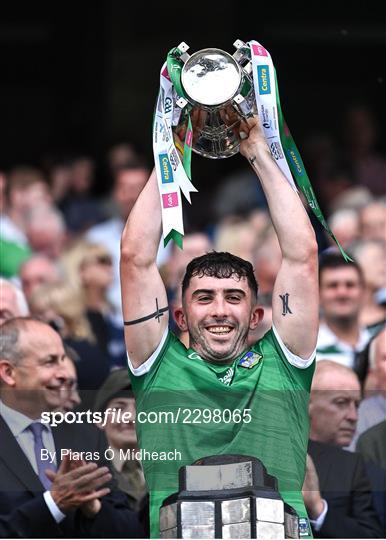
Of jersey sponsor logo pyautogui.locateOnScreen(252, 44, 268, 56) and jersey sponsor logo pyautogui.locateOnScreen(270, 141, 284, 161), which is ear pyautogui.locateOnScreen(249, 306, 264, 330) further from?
jersey sponsor logo pyautogui.locateOnScreen(252, 44, 268, 56)

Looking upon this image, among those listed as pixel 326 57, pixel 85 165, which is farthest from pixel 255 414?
pixel 326 57

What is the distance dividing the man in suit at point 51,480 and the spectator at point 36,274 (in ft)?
12.9

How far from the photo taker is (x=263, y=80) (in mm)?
6520

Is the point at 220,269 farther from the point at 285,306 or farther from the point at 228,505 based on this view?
the point at 228,505

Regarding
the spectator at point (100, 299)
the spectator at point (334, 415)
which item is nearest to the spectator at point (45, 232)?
the spectator at point (100, 299)

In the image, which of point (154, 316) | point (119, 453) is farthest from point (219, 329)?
point (119, 453)

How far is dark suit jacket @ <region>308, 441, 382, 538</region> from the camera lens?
701 centimetres

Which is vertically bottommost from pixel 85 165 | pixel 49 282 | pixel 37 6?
pixel 49 282

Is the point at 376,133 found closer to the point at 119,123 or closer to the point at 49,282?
the point at 119,123

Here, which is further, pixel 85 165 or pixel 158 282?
pixel 85 165

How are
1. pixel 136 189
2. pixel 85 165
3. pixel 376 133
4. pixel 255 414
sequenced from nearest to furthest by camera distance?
pixel 255 414
pixel 136 189
pixel 85 165
pixel 376 133

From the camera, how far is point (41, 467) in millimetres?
6648

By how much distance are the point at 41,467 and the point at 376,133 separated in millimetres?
10109

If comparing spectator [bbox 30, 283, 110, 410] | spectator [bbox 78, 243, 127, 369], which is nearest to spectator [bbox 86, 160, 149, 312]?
spectator [bbox 78, 243, 127, 369]
